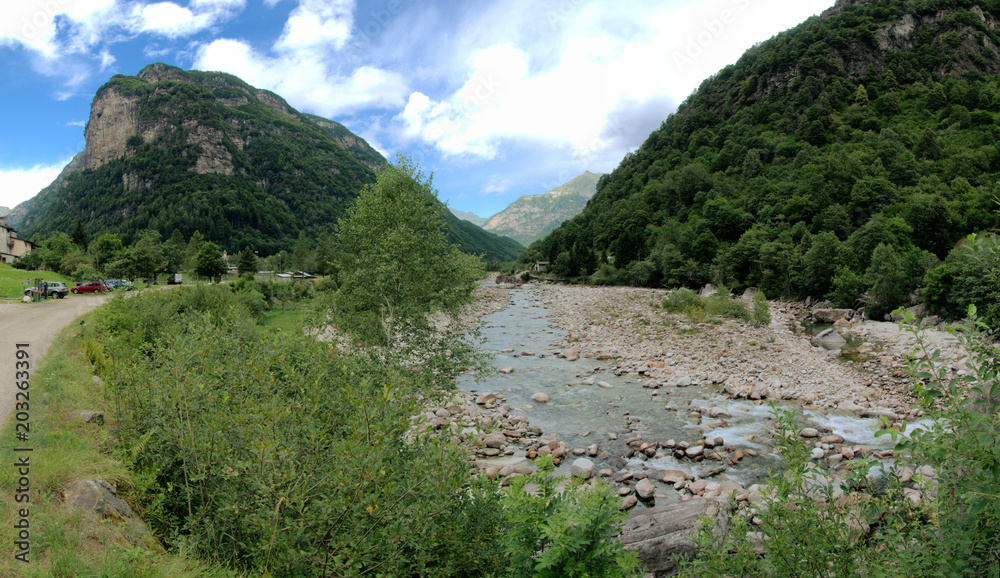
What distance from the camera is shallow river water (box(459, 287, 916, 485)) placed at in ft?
41.5

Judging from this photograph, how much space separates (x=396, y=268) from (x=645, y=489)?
1025 centimetres

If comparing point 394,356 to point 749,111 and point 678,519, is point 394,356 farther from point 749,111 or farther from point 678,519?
point 749,111

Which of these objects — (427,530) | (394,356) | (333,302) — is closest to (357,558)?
(427,530)

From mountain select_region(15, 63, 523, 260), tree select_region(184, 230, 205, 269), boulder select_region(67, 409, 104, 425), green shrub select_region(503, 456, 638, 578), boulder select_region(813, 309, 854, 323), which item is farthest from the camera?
mountain select_region(15, 63, 523, 260)

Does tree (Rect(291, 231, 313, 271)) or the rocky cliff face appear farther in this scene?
the rocky cliff face

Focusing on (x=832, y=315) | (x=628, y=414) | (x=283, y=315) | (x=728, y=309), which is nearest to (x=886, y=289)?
(x=832, y=315)

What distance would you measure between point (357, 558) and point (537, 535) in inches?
83.5

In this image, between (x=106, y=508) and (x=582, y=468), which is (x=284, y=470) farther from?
(x=582, y=468)

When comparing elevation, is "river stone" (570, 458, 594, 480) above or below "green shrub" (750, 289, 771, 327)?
below

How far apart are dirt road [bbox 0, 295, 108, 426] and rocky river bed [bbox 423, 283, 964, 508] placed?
8387 millimetres

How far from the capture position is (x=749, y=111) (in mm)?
108750

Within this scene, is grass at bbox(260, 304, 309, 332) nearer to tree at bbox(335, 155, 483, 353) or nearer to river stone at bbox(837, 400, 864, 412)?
tree at bbox(335, 155, 483, 353)

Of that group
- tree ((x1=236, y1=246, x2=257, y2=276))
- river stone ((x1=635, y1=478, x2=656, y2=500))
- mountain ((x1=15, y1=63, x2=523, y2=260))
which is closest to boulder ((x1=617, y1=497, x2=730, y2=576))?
river stone ((x1=635, y1=478, x2=656, y2=500))

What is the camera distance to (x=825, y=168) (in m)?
68.8
